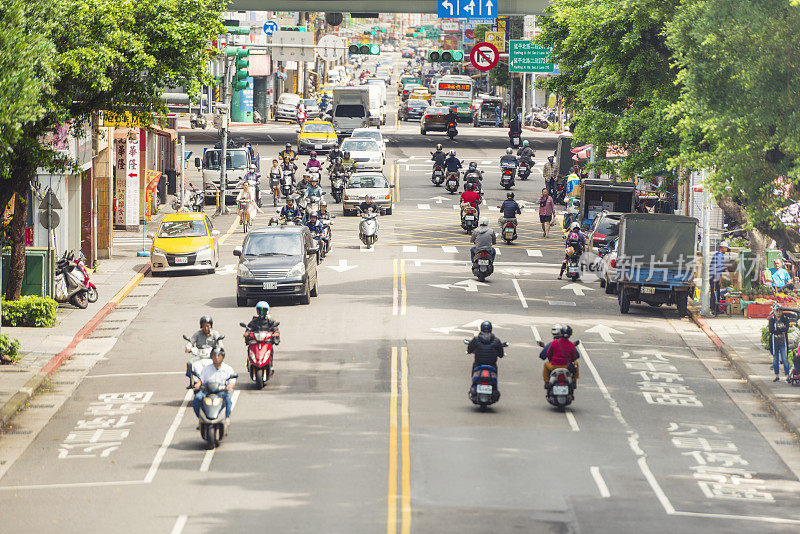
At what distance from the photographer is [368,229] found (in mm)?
41156

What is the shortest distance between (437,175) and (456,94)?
139 feet

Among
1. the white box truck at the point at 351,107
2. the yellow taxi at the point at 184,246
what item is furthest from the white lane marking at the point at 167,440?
the white box truck at the point at 351,107

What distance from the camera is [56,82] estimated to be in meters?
22.7

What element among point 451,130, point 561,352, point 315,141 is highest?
point 451,130

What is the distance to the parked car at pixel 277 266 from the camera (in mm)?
30938

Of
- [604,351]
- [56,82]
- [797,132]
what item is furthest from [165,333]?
[797,132]

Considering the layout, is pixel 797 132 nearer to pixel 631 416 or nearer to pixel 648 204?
pixel 631 416

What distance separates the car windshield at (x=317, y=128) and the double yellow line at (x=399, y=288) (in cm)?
3196

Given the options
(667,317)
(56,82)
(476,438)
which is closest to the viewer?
(476,438)

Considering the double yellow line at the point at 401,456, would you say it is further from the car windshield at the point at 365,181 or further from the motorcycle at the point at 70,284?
the car windshield at the point at 365,181

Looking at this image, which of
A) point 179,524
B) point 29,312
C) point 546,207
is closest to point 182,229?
point 29,312

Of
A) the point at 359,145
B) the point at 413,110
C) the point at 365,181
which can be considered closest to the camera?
the point at 365,181

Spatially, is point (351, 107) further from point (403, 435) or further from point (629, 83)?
point (403, 435)

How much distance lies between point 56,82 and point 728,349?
1500 centimetres
